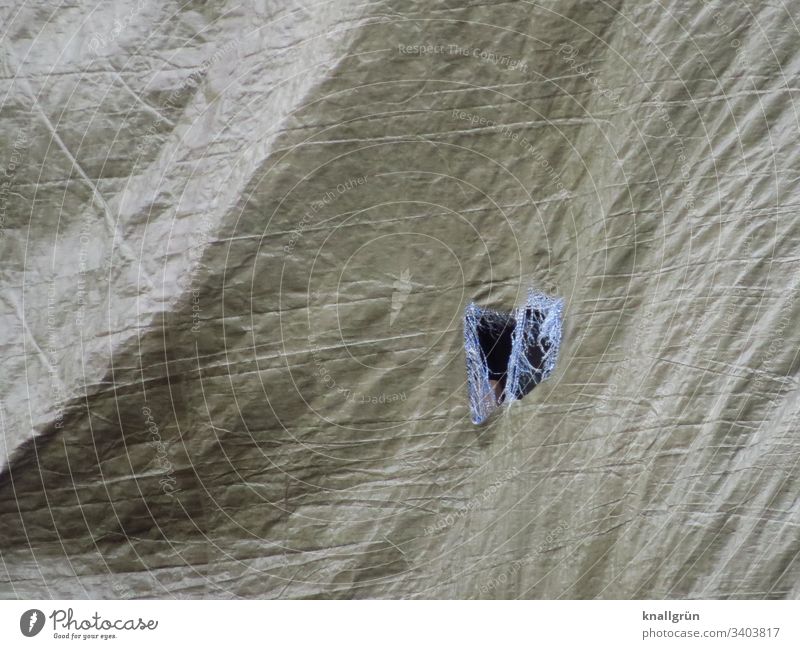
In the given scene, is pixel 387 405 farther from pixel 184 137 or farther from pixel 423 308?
pixel 184 137

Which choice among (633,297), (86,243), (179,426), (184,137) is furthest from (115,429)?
(633,297)

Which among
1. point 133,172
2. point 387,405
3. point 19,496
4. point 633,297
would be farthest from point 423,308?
point 19,496

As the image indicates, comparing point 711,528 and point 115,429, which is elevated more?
point 115,429

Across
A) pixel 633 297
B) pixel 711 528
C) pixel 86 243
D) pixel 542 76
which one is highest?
pixel 542 76
